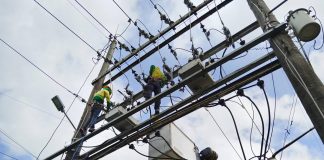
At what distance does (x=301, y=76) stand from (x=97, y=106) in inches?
182

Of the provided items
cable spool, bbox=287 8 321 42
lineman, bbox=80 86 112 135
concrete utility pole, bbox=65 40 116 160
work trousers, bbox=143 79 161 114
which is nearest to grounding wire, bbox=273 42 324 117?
cable spool, bbox=287 8 321 42

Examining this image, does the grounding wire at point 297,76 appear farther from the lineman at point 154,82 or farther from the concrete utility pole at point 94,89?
the concrete utility pole at point 94,89

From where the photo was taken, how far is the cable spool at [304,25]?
380 centimetres

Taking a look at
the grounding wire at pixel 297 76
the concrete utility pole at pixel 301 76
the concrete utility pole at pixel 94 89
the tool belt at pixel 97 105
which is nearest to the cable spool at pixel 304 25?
the concrete utility pole at pixel 301 76

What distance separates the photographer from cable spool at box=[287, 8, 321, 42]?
12.5 feet

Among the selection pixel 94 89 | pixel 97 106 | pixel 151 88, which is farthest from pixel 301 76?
pixel 94 89

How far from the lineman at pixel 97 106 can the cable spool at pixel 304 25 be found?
14.3 feet

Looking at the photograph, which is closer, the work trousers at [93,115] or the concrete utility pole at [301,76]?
the concrete utility pole at [301,76]

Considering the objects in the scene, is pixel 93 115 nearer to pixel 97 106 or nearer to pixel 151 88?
pixel 97 106

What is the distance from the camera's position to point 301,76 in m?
3.54

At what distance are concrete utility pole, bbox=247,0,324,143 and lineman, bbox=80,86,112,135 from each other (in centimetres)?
401

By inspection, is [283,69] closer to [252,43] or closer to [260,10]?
[252,43]

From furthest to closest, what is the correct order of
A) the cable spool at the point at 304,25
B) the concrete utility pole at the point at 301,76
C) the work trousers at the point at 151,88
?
the work trousers at the point at 151,88
the cable spool at the point at 304,25
the concrete utility pole at the point at 301,76

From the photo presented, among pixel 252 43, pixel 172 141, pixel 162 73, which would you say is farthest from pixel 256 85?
pixel 162 73
